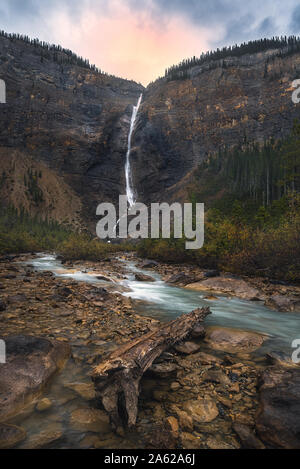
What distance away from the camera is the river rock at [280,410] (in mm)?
2182

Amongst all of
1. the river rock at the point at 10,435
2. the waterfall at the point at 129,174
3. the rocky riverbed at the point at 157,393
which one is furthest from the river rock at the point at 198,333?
the waterfall at the point at 129,174

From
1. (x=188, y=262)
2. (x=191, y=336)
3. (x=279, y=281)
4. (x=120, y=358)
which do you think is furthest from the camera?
(x=188, y=262)

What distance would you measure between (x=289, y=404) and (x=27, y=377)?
3229mm

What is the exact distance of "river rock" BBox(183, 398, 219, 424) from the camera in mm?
2580

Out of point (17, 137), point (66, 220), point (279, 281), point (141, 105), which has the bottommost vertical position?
point (279, 281)

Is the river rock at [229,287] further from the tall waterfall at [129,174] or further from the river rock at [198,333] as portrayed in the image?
the tall waterfall at [129,174]

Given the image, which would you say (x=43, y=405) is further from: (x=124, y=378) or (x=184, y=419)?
(x=184, y=419)

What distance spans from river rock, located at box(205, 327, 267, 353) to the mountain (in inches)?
2166

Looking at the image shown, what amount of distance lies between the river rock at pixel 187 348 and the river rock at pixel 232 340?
1.64ft

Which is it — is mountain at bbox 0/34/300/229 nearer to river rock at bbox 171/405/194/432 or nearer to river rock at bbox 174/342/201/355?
river rock at bbox 174/342/201/355

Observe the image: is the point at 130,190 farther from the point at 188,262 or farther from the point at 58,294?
the point at 58,294

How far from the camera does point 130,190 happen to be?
70688mm

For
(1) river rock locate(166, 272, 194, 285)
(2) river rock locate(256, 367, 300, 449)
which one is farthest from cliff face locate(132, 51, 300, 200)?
(2) river rock locate(256, 367, 300, 449)

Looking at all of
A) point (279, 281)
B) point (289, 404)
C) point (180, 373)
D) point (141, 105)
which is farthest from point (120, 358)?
point (141, 105)
